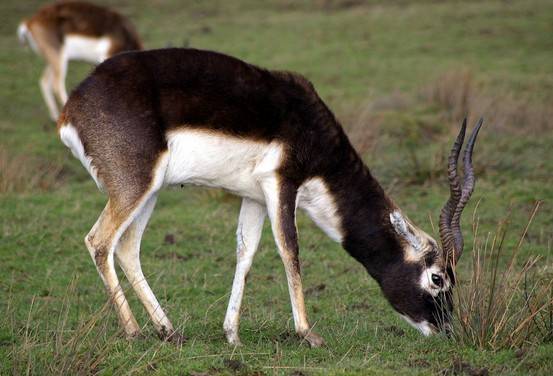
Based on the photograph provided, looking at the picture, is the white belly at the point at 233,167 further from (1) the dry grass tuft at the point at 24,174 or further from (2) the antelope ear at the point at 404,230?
(1) the dry grass tuft at the point at 24,174

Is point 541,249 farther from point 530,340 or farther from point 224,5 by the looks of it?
point 224,5

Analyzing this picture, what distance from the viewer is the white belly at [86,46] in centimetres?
1602

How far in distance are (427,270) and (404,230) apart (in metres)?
0.34

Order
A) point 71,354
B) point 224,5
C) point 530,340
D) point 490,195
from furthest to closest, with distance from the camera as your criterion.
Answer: point 224,5, point 490,195, point 530,340, point 71,354

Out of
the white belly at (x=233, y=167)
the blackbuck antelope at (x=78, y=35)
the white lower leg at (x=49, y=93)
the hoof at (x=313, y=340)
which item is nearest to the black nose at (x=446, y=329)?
the hoof at (x=313, y=340)

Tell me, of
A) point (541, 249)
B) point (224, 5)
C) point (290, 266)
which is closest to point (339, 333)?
point (290, 266)

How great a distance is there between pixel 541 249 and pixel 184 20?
56.9 feet

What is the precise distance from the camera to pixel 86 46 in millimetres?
16125

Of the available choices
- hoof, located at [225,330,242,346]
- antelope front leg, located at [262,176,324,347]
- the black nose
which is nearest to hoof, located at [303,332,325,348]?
antelope front leg, located at [262,176,324,347]

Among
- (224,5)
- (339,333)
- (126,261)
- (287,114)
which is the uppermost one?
(287,114)

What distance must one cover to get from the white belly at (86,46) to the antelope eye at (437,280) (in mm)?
10982

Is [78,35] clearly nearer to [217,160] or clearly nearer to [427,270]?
[217,160]

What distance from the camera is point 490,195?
10.5m

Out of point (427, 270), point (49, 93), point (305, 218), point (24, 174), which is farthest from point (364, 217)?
point (49, 93)
